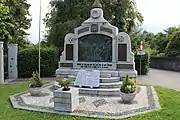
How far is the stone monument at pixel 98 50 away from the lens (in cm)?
1152

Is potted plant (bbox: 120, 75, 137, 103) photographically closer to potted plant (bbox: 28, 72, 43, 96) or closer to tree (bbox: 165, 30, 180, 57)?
potted plant (bbox: 28, 72, 43, 96)

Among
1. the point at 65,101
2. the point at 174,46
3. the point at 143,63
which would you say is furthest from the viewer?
the point at 174,46

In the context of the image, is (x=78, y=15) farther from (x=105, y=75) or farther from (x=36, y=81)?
(x=36, y=81)

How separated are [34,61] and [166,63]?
14.4m

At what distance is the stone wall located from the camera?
2338cm

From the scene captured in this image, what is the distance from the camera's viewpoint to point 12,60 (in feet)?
52.6

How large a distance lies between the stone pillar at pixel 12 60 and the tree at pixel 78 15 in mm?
4171

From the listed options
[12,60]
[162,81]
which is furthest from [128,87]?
[12,60]

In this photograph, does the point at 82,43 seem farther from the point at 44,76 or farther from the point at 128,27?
the point at 128,27

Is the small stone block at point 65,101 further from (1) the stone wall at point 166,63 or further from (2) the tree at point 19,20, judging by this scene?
(1) the stone wall at point 166,63

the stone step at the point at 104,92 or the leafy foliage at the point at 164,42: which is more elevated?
the leafy foliage at the point at 164,42

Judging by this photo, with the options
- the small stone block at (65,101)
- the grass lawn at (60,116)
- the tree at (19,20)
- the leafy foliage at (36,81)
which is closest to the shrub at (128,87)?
the grass lawn at (60,116)

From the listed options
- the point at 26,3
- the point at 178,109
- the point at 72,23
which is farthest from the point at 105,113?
the point at 26,3

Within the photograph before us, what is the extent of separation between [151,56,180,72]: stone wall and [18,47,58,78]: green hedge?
1218cm
